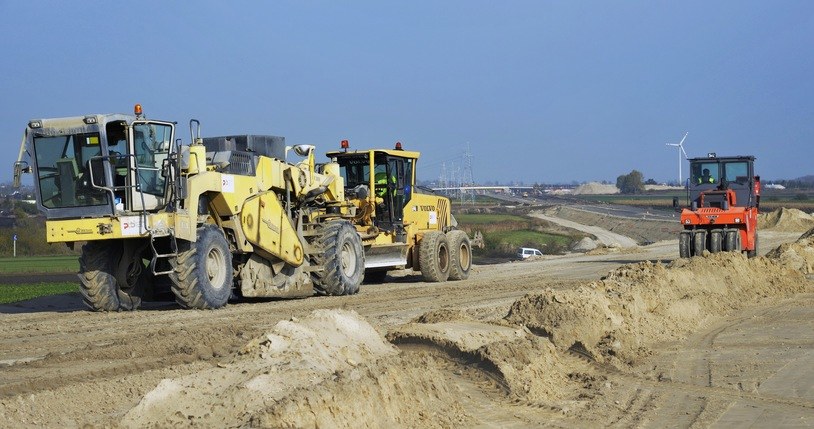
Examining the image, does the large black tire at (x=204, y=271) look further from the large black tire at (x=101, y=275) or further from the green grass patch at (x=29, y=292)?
the green grass patch at (x=29, y=292)

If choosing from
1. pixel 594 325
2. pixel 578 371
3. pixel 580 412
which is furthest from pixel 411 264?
pixel 580 412

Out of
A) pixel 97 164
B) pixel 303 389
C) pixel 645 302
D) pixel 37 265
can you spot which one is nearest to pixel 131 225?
pixel 97 164

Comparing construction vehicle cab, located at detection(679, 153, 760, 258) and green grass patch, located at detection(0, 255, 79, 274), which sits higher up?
construction vehicle cab, located at detection(679, 153, 760, 258)

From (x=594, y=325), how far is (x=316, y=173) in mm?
8523

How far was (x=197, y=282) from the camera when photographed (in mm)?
15023

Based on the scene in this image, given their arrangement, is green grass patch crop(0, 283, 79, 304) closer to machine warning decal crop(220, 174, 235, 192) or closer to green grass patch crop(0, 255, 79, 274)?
machine warning decal crop(220, 174, 235, 192)

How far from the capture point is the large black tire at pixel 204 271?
1491cm

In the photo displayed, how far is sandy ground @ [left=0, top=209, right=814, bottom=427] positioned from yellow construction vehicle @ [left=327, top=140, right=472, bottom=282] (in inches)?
170

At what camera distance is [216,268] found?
15.8 m

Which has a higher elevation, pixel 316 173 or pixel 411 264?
pixel 316 173

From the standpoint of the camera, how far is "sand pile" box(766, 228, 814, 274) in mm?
21578

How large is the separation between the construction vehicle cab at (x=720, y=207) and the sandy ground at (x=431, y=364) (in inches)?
294

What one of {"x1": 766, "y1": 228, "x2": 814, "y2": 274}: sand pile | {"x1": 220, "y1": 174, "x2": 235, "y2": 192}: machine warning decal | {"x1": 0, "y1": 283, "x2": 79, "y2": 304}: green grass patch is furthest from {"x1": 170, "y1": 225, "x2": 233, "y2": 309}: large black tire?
{"x1": 766, "y1": 228, "x2": 814, "y2": 274}: sand pile

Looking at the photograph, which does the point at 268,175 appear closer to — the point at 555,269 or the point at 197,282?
the point at 197,282
